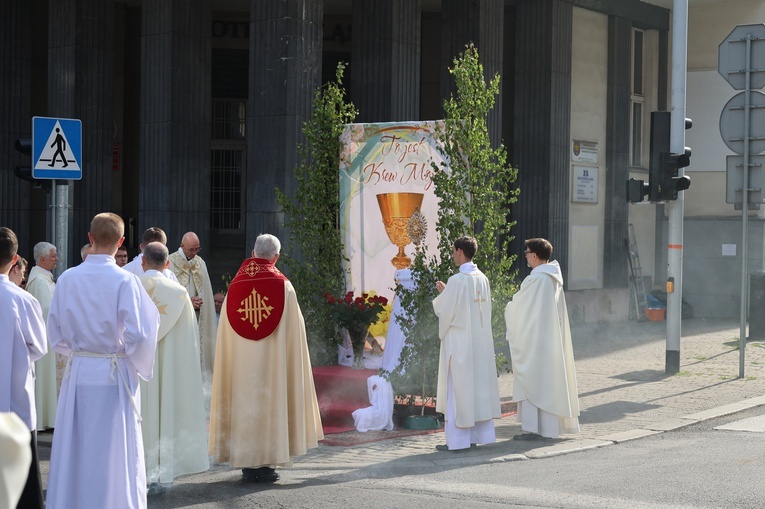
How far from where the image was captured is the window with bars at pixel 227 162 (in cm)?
2292

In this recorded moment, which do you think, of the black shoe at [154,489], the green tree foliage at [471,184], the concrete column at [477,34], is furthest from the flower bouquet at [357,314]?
the concrete column at [477,34]

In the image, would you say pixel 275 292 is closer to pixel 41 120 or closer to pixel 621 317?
pixel 41 120

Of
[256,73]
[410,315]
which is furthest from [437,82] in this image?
[410,315]

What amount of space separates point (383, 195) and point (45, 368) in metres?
3.98

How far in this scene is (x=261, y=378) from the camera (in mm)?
8195

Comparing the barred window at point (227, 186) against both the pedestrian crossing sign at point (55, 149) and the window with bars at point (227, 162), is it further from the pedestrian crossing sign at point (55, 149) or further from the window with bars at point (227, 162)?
the pedestrian crossing sign at point (55, 149)

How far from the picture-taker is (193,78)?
18.4 meters

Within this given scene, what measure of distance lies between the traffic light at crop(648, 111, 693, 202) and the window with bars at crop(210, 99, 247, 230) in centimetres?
1075

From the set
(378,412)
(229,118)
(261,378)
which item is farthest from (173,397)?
(229,118)

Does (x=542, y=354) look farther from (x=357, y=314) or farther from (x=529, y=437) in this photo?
(x=357, y=314)

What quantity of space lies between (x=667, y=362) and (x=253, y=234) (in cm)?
585

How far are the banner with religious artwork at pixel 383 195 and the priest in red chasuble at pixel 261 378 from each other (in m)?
3.71

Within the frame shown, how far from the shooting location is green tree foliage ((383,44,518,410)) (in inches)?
428

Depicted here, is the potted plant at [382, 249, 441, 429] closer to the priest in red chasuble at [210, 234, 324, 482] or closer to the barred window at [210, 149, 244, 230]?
the priest in red chasuble at [210, 234, 324, 482]
